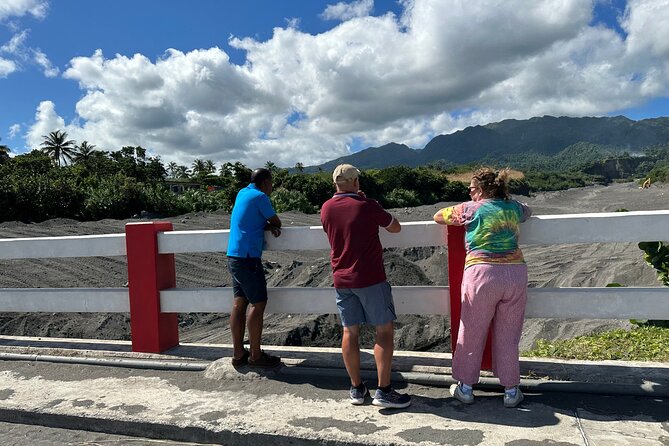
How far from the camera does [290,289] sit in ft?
15.7

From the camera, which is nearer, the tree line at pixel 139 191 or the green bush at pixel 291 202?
the tree line at pixel 139 191

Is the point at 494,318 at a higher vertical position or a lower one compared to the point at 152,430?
higher

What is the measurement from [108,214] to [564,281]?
1007 inches

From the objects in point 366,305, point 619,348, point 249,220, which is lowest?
point 619,348

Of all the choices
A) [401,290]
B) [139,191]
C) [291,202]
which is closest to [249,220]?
[401,290]

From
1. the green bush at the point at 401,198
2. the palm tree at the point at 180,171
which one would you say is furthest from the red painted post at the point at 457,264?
the palm tree at the point at 180,171

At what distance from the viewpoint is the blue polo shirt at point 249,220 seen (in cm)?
440

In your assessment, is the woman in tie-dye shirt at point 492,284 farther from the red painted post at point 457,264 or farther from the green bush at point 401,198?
the green bush at point 401,198

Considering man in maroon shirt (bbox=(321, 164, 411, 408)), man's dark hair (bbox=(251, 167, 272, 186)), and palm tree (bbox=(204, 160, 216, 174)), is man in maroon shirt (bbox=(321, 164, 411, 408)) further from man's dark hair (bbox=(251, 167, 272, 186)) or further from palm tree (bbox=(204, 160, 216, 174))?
palm tree (bbox=(204, 160, 216, 174))

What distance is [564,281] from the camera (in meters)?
12.2

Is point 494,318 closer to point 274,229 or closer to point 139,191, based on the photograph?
point 274,229

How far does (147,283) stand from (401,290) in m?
2.29

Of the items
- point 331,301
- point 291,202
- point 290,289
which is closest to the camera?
point 331,301

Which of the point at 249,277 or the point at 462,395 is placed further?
the point at 249,277
